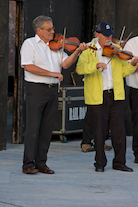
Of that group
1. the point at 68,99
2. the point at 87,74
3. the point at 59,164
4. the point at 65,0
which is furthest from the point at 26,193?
the point at 65,0

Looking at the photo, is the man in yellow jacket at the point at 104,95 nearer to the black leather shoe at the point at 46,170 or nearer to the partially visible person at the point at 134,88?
the partially visible person at the point at 134,88

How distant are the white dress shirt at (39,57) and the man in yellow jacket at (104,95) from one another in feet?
1.24

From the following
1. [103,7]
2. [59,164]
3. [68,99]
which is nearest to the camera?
[59,164]

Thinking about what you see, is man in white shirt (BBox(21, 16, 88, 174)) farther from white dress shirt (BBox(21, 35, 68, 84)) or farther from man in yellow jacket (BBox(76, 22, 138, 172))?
man in yellow jacket (BBox(76, 22, 138, 172))

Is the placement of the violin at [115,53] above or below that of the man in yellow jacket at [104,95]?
above

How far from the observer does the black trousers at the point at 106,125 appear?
14.2 ft

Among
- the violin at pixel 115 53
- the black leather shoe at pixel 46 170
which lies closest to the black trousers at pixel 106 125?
the violin at pixel 115 53

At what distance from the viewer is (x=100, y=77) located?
4.35 m

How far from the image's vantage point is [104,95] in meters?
4.38

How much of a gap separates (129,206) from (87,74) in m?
1.78

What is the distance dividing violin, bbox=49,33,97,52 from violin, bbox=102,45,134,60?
172mm

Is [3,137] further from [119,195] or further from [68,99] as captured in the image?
[119,195]

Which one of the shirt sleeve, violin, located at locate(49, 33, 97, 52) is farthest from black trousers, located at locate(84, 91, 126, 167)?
the shirt sleeve

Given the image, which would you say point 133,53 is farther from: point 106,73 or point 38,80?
point 38,80
